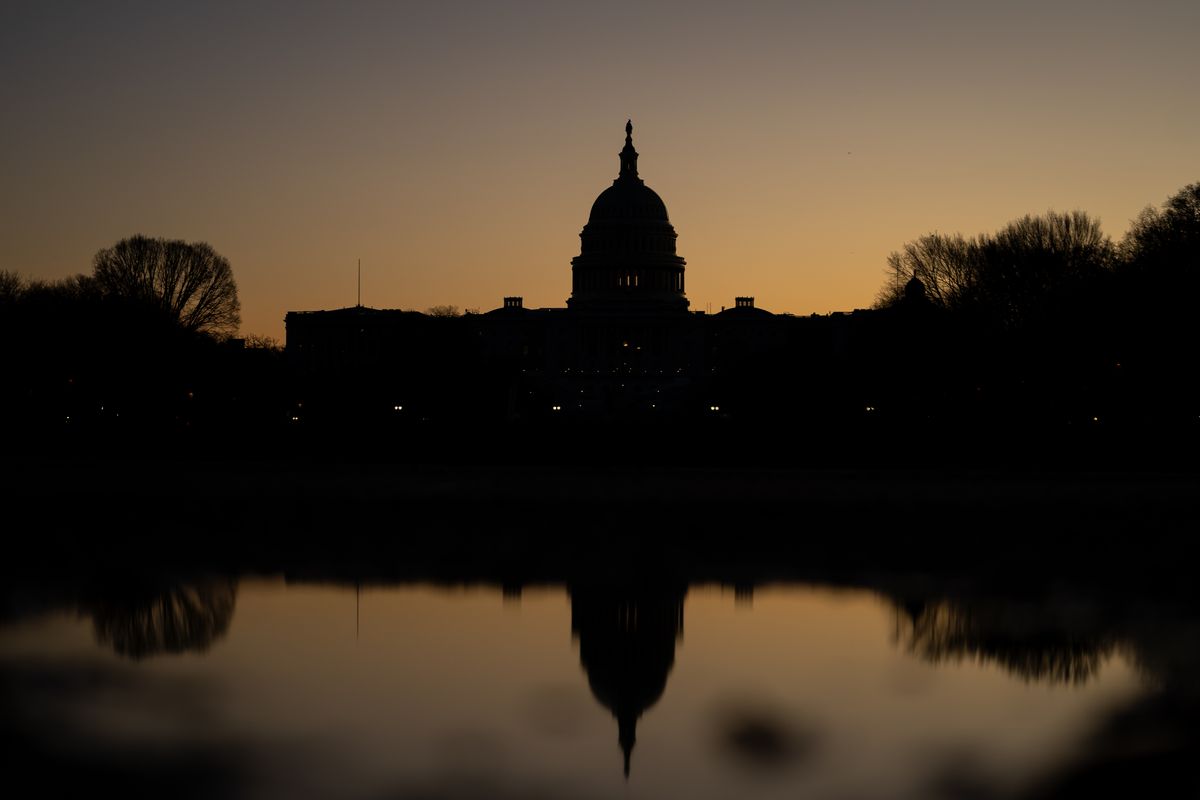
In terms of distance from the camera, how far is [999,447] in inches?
2319

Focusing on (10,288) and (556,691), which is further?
(10,288)

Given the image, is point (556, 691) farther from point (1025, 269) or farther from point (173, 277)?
→ point (173, 277)

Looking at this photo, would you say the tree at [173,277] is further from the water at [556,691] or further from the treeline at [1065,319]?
the water at [556,691]

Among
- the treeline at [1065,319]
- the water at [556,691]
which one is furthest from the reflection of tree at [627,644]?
the treeline at [1065,319]

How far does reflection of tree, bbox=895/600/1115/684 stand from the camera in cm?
1931

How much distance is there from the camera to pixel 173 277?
287 feet

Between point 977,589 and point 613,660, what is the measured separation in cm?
749

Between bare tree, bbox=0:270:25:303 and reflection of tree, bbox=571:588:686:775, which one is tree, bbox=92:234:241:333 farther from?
reflection of tree, bbox=571:588:686:775

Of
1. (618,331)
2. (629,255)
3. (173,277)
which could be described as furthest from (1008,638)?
(629,255)

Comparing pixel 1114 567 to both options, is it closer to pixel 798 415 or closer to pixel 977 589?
pixel 977 589

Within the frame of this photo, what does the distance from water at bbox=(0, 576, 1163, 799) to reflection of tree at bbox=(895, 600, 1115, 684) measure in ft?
0.17

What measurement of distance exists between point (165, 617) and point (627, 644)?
5879 mm

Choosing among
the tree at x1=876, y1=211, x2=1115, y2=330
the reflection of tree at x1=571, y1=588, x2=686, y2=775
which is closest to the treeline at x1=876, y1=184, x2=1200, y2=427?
the tree at x1=876, y1=211, x2=1115, y2=330

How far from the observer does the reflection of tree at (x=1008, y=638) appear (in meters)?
19.3
